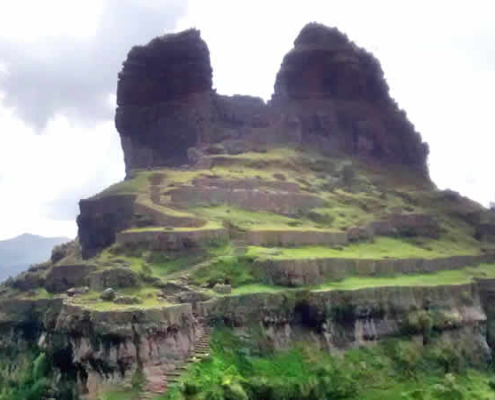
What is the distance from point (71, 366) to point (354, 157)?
50.2 m

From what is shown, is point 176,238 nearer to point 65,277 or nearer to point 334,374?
point 65,277

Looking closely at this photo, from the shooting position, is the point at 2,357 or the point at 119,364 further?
the point at 2,357

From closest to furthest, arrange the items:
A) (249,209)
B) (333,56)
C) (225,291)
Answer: (225,291)
(249,209)
(333,56)

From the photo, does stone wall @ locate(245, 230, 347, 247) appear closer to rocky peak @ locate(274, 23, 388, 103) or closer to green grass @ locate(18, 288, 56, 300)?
green grass @ locate(18, 288, 56, 300)

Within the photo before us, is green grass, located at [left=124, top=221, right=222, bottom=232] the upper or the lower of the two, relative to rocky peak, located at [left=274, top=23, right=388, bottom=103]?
lower

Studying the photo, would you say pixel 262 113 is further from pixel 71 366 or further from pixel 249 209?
pixel 71 366

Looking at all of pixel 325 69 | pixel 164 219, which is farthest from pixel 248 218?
pixel 325 69

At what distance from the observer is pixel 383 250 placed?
51188mm

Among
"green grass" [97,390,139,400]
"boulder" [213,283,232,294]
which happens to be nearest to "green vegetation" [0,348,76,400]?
"green grass" [97,390,139,400]

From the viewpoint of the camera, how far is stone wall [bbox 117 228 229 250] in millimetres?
41719

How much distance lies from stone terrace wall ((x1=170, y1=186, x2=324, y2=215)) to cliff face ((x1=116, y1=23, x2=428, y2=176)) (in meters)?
13.6

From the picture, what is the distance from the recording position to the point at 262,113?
76812 mm

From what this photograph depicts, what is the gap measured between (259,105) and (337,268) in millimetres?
38529

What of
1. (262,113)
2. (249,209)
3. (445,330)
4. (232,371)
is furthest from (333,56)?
(232,371)
